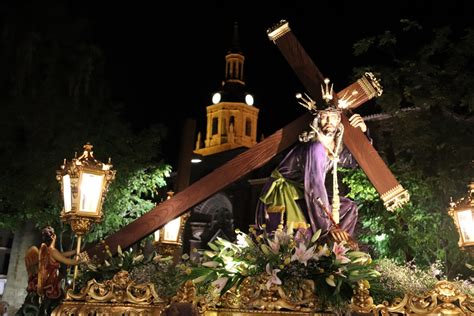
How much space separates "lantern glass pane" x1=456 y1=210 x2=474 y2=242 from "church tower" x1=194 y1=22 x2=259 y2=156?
4278cm

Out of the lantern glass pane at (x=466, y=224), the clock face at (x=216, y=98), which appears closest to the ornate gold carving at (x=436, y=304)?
the lantern glass pane at (x=466, y=224)

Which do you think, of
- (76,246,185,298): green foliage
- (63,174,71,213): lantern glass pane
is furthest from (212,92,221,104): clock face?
(76,246,185,298): green foliage

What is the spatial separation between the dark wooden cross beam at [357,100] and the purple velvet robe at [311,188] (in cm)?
66

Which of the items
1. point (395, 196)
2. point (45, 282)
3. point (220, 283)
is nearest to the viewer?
point (220, 283)

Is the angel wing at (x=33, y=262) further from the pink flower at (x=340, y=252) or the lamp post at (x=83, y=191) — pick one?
the pink flower at (x=340, y=252)

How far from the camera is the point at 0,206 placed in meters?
18.0

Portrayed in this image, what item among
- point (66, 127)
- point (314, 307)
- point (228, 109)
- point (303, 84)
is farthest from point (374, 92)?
point (228, 109)

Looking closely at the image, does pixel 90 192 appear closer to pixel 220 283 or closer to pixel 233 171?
pixel 233 171

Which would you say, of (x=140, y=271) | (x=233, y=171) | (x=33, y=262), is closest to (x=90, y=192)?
(x=140, y=271)

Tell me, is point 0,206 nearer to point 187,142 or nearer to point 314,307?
point 187,142

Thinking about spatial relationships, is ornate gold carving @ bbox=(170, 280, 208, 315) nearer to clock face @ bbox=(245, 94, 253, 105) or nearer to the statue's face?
the statue's face

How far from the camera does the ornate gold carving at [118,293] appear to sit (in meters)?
6.59

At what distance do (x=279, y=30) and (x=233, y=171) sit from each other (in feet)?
8.33

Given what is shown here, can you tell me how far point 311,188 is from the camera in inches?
314
